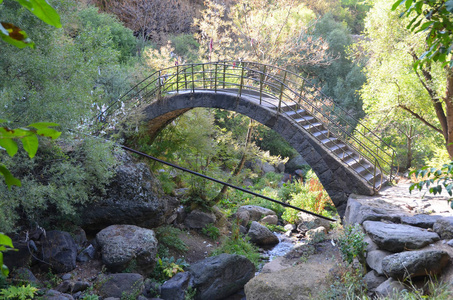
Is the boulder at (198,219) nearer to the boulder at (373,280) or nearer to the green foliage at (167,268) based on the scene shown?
the green foliage at (167,268)

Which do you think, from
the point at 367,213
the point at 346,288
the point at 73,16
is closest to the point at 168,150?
the point at 73,16

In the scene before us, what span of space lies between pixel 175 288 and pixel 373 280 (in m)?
4.19

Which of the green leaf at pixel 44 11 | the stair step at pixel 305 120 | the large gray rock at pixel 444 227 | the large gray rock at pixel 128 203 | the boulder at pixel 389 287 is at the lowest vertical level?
the large gray rock at pixel 128 203

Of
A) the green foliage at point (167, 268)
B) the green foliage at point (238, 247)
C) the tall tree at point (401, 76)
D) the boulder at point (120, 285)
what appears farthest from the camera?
the tall tree at point (401, 76)

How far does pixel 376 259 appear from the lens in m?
5.45

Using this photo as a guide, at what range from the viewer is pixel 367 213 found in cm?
655

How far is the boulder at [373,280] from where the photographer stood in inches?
205

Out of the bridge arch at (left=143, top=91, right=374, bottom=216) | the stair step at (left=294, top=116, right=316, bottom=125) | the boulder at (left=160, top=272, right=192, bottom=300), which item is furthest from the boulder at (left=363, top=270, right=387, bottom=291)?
the stair step at (left=294, top=116, right=316, bottom=125)

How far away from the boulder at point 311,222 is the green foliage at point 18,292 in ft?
26.5

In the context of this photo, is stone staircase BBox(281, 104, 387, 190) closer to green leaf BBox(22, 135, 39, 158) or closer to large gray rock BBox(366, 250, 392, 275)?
large gray rock BBox(366, 250, 392, 275)

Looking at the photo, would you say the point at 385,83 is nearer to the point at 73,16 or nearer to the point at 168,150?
the point at 168,150

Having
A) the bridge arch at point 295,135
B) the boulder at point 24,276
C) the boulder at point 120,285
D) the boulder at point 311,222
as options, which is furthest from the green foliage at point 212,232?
the boulder at point 24,276

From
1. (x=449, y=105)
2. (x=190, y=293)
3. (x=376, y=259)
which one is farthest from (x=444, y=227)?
(x=449, y=105)

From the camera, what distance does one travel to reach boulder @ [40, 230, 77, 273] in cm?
734
